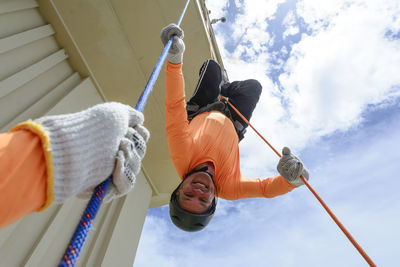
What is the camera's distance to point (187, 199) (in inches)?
52.2

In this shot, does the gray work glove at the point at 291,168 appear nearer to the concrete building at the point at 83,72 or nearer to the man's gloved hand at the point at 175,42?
the man's gloved hand at the point at 175,42

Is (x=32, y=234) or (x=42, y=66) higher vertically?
(x=42, y=66)

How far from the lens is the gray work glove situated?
1.29 metres

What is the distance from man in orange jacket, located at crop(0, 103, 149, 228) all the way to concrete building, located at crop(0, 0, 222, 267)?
114 cm

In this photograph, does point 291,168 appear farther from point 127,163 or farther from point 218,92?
point 127,163

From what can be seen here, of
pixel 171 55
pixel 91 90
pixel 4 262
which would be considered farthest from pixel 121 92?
pixel 4 262

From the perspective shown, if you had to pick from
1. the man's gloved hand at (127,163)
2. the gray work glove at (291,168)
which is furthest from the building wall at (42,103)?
the gray work glove at (291,168)

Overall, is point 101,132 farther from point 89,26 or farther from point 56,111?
point 89,26

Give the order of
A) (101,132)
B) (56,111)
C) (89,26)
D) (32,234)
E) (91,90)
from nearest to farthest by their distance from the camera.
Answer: (101,132)
(32,234)
(56,111)
(89,26)
(91,90)

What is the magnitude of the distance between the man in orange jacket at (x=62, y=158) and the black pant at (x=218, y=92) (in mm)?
1284

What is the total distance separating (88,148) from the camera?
0.34 metres

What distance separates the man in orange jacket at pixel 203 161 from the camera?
1148 mm

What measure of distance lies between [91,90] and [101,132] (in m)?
1.69

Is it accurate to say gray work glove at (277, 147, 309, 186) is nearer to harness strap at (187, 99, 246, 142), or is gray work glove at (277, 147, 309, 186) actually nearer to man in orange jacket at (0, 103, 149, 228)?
harness strap at (187, 99, 246, 142)
